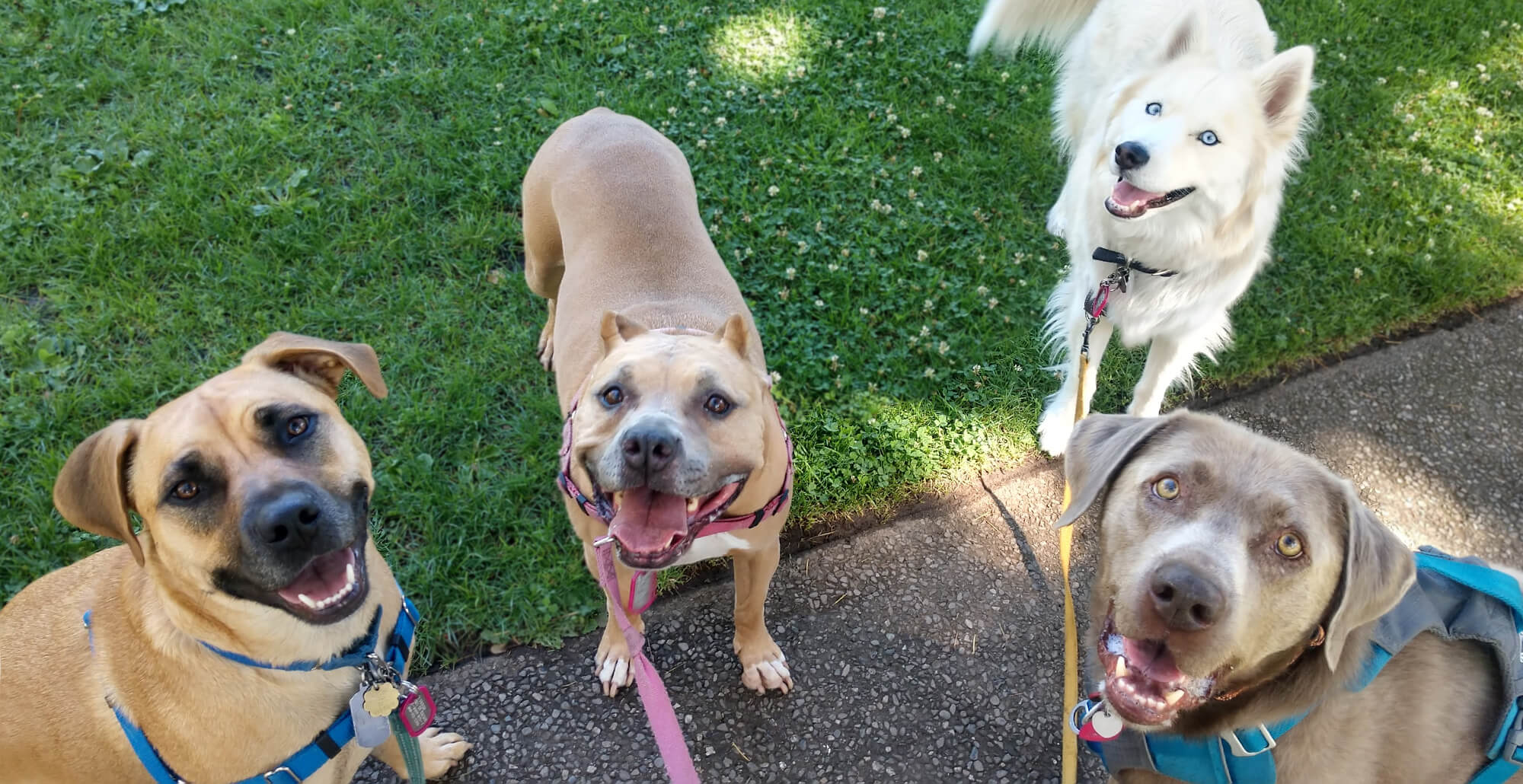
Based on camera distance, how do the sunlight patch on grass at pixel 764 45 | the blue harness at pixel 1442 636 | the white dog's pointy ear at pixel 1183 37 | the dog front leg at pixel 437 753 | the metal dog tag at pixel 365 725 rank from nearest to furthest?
the blue harness at pixel 1442 636 → the metal dog tag at pixel 365 725 → the dog front leg at pixel 437 753 → the white dog's pointy ear at pixel 1183 37 → the sunlight patch on grass at pixel 764 45

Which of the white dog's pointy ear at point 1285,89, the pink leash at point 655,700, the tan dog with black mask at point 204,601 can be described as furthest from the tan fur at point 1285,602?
the tan dog with black mask at point 204,601

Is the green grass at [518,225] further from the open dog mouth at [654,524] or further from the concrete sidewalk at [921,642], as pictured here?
the open dog mouth at [654,524]

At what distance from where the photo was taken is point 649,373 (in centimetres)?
266

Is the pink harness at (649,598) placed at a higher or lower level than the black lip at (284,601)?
lower

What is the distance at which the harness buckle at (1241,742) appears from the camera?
224cm

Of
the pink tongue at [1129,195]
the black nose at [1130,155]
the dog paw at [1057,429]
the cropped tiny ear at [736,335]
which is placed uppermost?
the black nose at [1130,155]

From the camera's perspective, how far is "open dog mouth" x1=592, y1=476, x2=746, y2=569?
8.21ft

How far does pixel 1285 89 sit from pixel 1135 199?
72 cm

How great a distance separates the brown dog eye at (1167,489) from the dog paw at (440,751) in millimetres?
2736

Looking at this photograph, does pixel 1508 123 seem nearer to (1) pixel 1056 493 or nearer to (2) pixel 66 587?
(1) pixel 1056 493

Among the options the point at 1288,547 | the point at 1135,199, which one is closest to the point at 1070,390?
the point at 1135,199

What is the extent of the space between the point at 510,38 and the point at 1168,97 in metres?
4.55

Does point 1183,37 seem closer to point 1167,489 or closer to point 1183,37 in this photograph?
point 1183,37

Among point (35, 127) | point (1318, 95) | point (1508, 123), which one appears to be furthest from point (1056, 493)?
point (35, 127)
